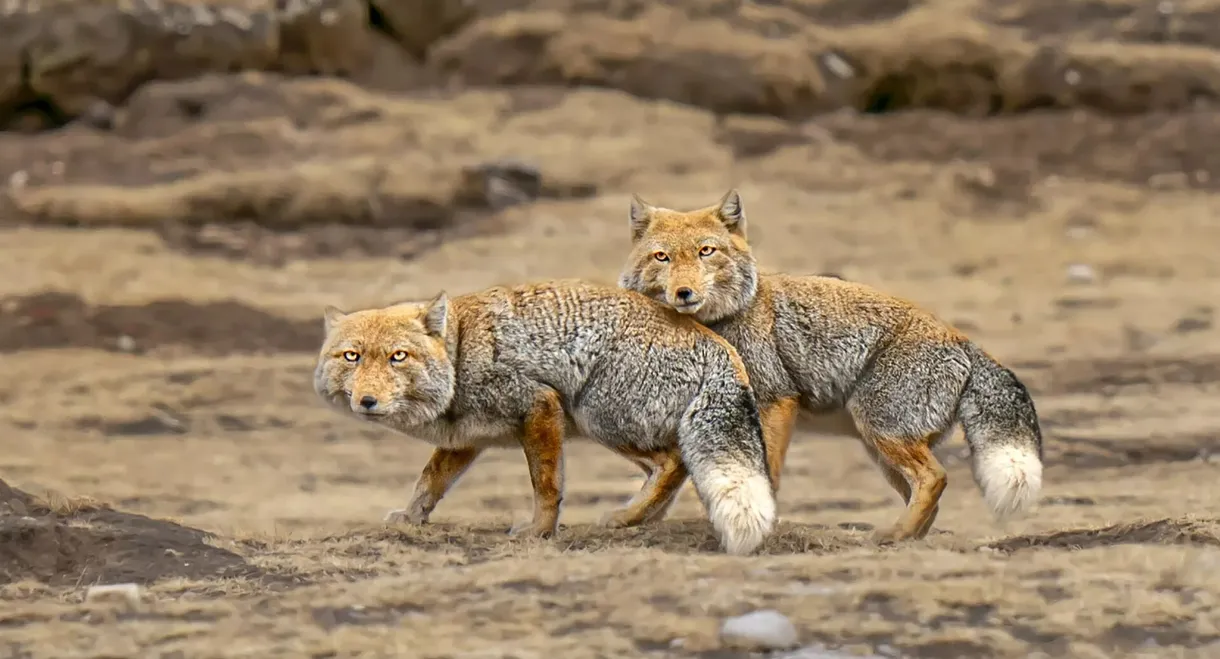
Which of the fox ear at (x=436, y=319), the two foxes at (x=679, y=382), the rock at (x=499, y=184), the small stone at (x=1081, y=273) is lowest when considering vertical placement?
the small stone at (x=1081, y=273)

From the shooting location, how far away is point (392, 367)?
28.0ft

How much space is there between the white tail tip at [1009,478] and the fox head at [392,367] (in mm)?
2909

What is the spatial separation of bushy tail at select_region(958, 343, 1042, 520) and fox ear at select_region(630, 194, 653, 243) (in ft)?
6.75

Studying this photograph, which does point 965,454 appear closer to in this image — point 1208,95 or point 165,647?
point 165,647

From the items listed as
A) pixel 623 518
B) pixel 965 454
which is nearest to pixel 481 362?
pixel 623 518

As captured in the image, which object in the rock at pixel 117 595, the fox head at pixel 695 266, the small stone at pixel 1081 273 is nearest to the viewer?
the rock at pixel 117 595

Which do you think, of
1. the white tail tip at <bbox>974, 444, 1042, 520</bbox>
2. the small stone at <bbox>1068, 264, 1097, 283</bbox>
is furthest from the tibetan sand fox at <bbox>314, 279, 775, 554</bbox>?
the small stone at <bbox>1068, 264, 1097, 283</bbox>

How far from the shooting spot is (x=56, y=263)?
20.8 meters

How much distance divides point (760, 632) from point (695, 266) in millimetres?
3051

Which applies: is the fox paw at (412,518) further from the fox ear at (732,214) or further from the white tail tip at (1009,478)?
the white tail tip at (1009,478)

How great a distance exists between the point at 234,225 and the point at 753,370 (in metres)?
14.7

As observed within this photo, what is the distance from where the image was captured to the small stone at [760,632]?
261 inches

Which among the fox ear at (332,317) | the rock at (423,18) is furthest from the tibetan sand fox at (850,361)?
the rock at (423,18)

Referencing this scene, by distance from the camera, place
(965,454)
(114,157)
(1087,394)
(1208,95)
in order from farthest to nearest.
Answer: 1. (1208,95)
2. (114,157)
3. (1087,394)
4. (965,454)
